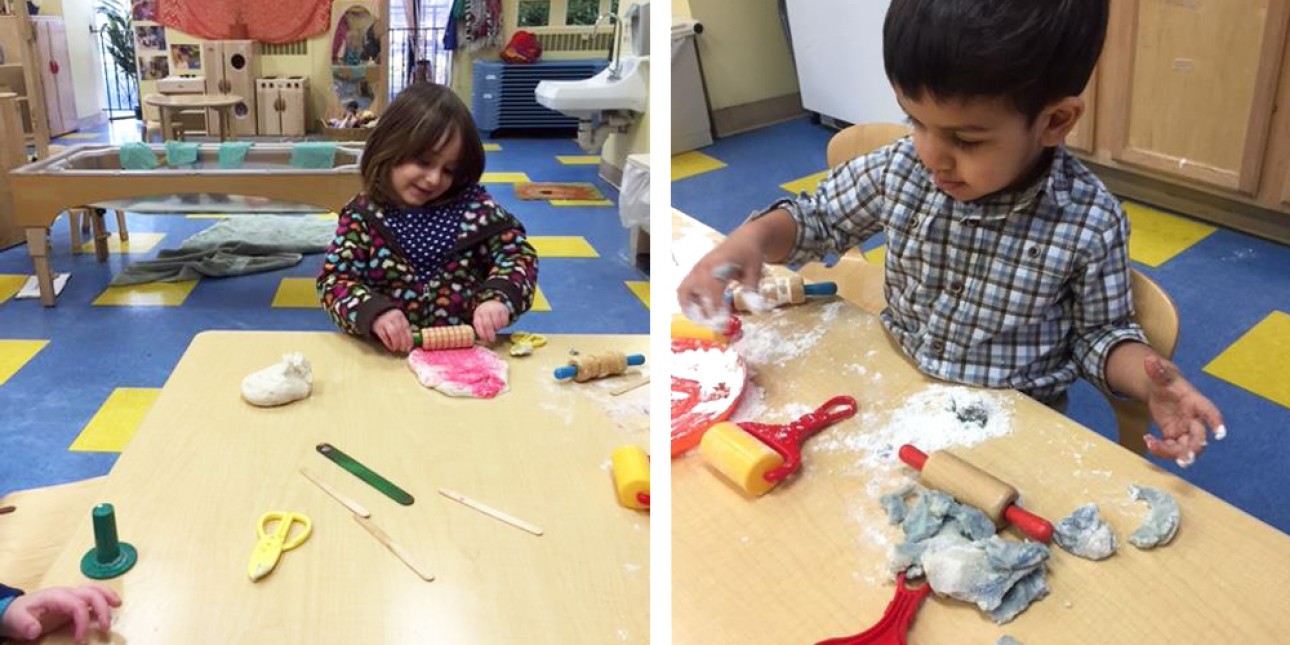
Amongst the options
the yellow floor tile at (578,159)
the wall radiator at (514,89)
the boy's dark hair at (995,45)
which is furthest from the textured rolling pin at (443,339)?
the wall radiator at (514,89)

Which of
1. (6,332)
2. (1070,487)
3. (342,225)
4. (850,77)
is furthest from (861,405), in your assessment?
(6,332)

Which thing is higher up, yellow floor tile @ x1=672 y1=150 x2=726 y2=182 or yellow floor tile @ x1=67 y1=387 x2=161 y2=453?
yellow floor tile @ x1=672 y1=150 x2=726 y2=182

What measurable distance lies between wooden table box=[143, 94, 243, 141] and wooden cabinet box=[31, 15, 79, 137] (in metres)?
0.85

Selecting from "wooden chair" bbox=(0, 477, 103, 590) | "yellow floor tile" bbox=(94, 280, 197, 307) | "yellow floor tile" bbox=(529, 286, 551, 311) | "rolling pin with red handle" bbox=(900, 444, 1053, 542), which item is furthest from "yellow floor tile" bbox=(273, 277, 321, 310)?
"rolling pin with red handle" bbox=(900, 444, 1053, 542)

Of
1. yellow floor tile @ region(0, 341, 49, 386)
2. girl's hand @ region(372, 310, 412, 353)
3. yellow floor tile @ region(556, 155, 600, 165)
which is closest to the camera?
girl's hand @ region(372, 310, 412, 353)

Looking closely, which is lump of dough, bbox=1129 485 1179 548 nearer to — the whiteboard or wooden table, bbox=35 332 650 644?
wooden table, bbox=35 332 650 644

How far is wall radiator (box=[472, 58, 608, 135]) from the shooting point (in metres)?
3.52

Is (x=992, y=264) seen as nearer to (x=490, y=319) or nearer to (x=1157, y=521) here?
(x=1157, y=521)

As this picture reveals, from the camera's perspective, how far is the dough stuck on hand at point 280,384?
0.60 m

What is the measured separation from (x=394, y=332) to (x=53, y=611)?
0.31 metres

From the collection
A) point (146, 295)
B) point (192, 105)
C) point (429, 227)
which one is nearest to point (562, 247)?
point (146, 295)

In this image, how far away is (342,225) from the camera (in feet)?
2.76

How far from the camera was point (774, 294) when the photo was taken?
63cm

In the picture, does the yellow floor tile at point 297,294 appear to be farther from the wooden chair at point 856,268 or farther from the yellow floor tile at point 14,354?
the wooden chair at point 856,268
